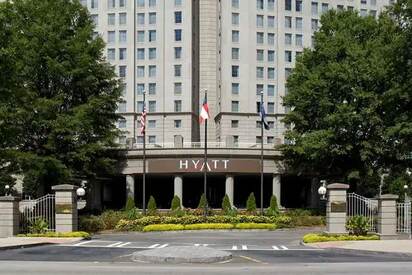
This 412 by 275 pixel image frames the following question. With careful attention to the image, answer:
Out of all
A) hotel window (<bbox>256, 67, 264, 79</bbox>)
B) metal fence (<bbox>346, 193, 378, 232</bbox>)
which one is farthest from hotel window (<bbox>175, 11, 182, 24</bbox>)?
metal fence (<bbox>346, 193, 378, 232</bbox>)

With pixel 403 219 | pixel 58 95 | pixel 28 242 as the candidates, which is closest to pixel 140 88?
pixel 58 95

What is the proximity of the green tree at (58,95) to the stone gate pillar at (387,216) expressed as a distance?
23348 millimetres

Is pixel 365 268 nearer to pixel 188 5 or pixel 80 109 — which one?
pixel 80 109

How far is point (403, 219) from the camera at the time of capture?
30.3 meters

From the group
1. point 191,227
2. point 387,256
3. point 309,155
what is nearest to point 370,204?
point 387,256

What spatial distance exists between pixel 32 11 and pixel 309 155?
985 inches

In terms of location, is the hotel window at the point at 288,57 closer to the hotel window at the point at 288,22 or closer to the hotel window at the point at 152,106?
the hotel window at the point at 288,22

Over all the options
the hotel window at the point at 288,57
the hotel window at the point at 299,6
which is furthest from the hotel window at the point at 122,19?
the hotel window at the point at 299,6

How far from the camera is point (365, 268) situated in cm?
1623

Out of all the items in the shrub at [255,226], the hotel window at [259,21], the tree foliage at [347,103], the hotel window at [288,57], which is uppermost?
the hotel window at [259,21]

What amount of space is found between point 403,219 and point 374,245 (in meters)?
6.18

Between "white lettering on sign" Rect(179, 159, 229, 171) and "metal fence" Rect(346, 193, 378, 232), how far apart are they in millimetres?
34767

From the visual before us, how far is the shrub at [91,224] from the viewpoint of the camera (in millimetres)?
39312

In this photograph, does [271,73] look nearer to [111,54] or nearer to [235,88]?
[235,88]
